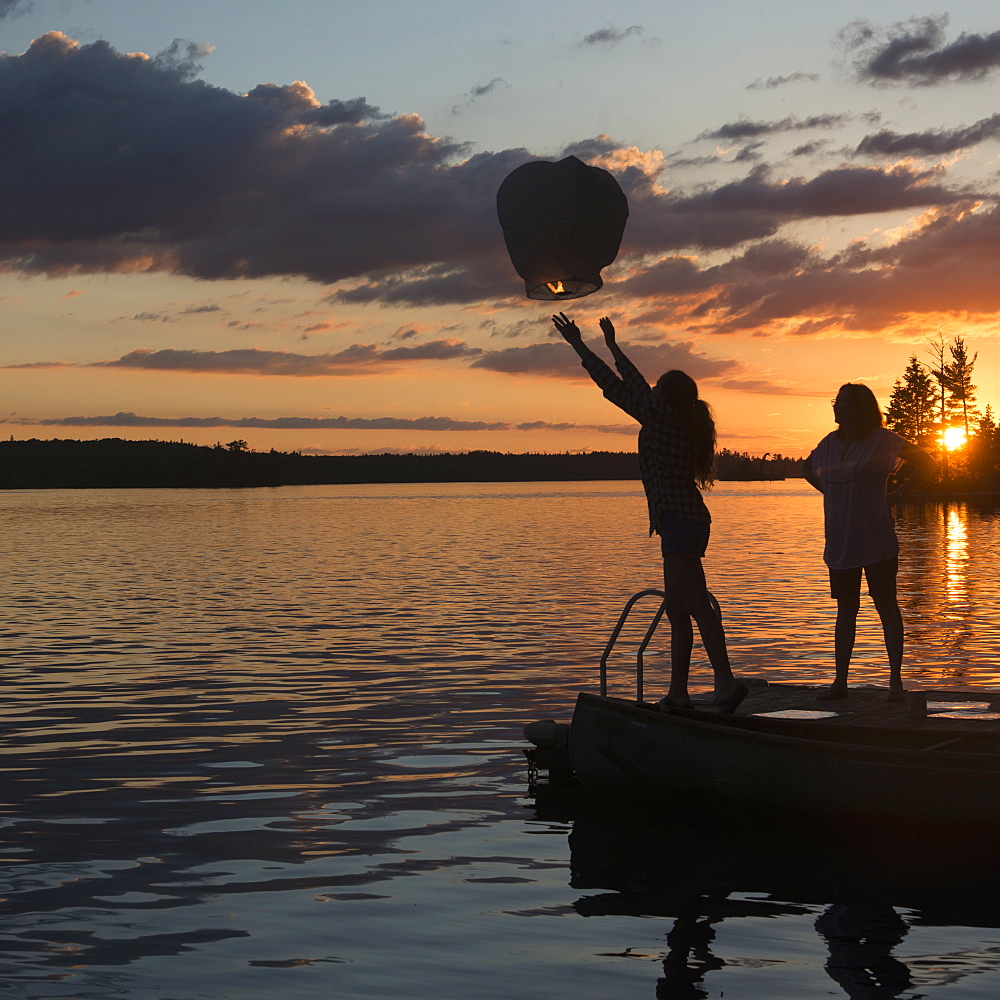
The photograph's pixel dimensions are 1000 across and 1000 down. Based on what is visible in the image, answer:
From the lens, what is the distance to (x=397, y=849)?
29.1 ft

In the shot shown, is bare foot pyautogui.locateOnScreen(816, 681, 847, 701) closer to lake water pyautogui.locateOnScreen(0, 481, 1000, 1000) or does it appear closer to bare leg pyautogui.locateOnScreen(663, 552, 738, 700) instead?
lake water pyautogui.locateOnScreen(0, 481, 1000, 1000)

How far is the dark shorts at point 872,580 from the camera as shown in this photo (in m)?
9.98

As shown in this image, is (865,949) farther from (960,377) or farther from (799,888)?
(960,377)

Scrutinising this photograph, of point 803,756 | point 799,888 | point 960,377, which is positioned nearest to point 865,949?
point 799,888

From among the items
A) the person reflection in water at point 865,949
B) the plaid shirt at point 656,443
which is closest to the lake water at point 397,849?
the person reflection in water at point 865,949

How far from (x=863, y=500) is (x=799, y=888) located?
129 inches

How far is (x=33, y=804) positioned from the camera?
33.1 ft

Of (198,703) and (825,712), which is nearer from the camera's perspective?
(825,712)

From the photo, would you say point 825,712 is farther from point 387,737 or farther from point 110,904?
point 110,904

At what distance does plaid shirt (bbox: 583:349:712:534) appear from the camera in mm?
8891

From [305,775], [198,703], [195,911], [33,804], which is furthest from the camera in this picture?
[198,703]

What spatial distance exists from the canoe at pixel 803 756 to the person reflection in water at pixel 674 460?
2.73ft

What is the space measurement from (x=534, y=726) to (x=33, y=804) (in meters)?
4.38

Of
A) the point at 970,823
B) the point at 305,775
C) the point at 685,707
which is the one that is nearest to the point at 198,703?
the point at 305,775
